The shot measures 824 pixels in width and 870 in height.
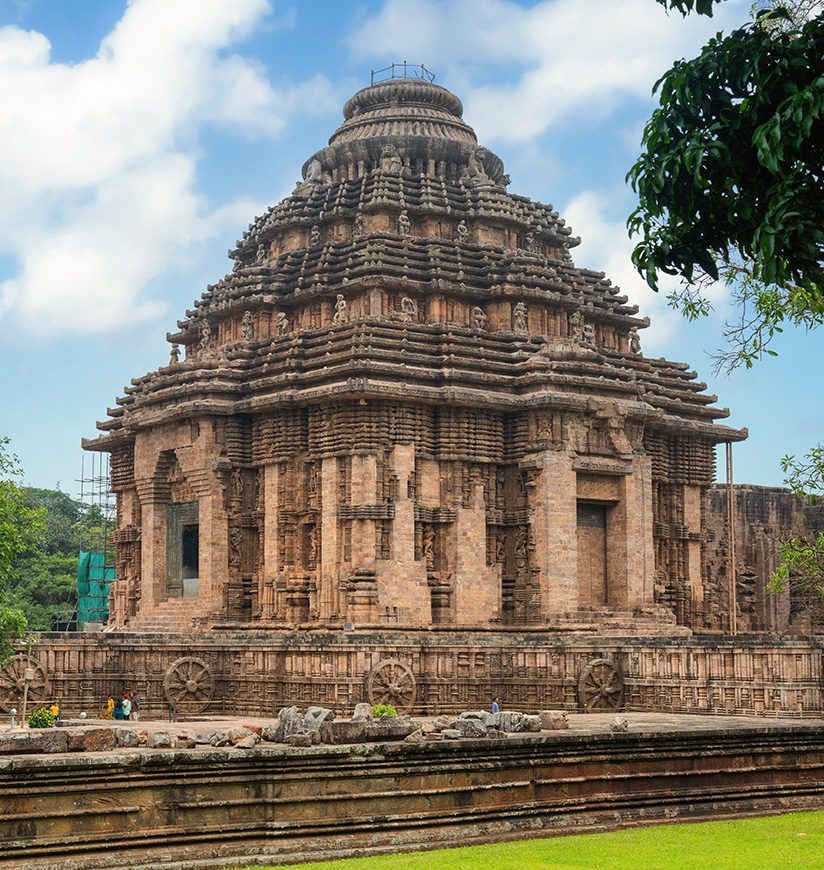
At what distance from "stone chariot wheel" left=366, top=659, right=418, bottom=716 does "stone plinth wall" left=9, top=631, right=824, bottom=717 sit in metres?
0.06

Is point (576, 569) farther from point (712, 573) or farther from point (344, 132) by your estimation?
point (344, 132)

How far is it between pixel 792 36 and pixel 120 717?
805 inches

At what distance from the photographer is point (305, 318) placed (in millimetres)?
38656

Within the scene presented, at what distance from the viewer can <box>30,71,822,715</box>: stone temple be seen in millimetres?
29375

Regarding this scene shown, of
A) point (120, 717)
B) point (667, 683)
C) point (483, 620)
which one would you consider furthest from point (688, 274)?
point (483, 620)

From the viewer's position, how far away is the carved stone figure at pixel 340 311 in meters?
36.4

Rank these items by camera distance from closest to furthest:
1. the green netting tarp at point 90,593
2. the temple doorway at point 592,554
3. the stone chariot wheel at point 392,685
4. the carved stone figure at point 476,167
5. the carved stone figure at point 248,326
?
1. the stone chariot wheel at point 392,685
2. the temple doorway at point 592,554
3. the carved stone figure at point 248,326
4. the carved stone figure at point 476,167
5. the green netting tarp at point 90,593

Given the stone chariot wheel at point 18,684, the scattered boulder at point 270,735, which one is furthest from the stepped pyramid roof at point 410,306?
the scattered boulder at point 270,735

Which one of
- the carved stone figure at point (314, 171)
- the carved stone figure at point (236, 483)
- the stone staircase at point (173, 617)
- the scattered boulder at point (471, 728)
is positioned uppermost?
the carved stone figure at point (314, 171)

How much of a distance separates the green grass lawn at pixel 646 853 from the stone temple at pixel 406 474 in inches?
508

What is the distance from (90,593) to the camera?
56469mm

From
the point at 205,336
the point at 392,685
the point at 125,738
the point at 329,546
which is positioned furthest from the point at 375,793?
the point at 205,336

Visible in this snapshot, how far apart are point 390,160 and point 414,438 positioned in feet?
32.6

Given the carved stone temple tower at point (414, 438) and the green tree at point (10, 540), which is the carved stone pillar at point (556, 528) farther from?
the green tree at point (10, 540)
